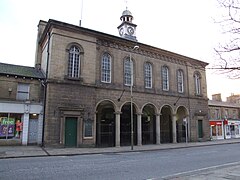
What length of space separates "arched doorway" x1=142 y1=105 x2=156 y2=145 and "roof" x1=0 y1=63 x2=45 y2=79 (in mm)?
13957

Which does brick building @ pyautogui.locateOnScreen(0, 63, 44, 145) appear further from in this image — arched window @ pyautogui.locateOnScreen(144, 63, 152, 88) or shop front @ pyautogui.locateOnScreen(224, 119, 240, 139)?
shop front @ pyautogui.locateOnScreen(224, 119, 240, 139)

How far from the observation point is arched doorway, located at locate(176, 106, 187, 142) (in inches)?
1179

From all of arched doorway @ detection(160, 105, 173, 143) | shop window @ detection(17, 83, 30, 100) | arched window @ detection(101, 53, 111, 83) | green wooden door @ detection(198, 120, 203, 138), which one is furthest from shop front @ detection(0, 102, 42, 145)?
green wooden door @ detection(198, 120, 203, 138)

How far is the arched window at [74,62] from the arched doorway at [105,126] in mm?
5076

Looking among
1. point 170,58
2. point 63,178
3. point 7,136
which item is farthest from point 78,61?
point 63,178

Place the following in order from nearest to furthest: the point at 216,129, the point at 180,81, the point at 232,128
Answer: the point at 180,81
the point at 216,129
the point at 232,128

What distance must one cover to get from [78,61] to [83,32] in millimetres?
3022

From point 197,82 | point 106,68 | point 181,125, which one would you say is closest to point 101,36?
point 106,68

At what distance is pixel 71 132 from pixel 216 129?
26756 mm

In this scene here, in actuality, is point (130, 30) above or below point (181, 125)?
above

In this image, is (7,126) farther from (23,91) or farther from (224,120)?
(224,120)

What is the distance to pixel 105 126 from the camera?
A: 25516mm

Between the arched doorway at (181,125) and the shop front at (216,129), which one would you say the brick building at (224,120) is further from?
the arched doorway at (181,125)

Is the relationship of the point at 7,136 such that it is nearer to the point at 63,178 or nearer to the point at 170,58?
the point at 63,178
